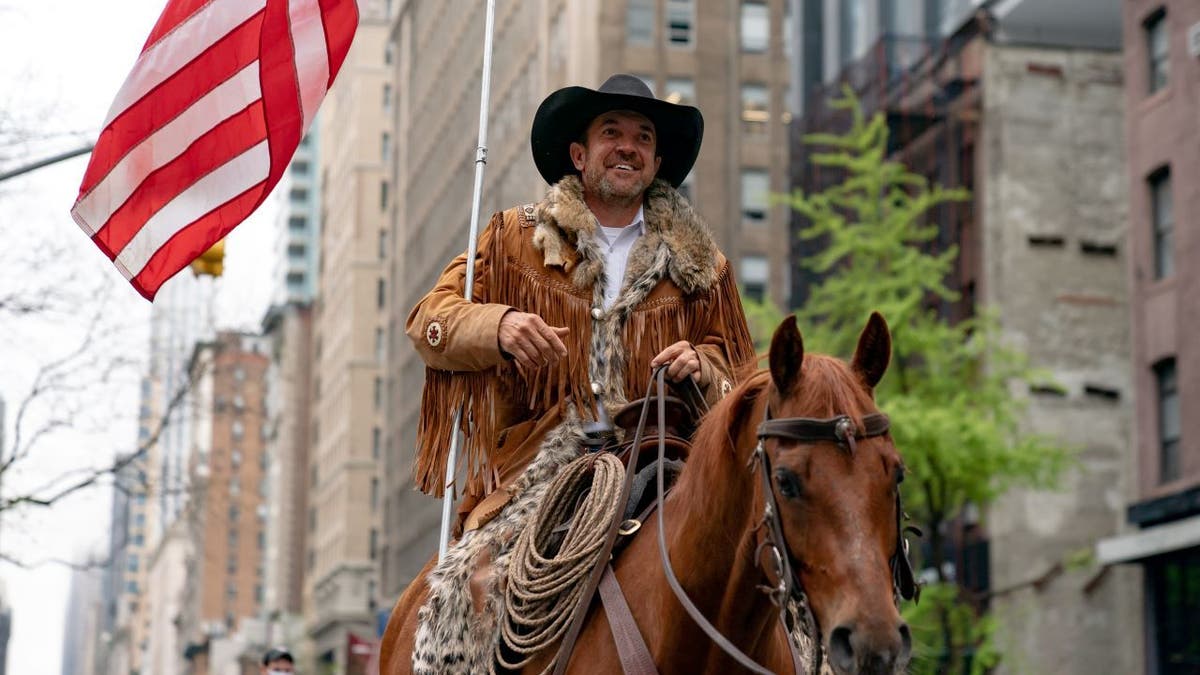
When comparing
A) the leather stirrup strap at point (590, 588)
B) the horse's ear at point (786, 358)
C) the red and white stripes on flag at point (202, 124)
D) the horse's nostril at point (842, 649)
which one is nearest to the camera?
the horse's nostril at point (842, 649)

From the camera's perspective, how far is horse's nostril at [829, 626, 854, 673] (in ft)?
16.4

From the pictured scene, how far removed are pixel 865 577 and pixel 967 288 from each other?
42662 mm

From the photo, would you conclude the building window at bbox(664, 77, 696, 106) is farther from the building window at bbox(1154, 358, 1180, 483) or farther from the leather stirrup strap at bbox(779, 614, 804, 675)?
the leather stirrup strap at bbox(779, 614, 804, 675)

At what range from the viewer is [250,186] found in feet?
31.6

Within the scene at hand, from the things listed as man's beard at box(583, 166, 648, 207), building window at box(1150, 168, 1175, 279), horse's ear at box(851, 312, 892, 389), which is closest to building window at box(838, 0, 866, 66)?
building window at box(1150, 168, 1175, 279)

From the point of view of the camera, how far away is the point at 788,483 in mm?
5340

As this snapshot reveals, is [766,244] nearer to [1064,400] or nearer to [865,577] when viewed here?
[1064,400]

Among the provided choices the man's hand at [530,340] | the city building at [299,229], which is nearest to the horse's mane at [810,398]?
the man's hand at [530,340]

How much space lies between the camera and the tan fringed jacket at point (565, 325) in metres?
7.29

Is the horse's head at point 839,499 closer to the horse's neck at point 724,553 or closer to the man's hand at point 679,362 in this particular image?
the horse's neck at point 724,553

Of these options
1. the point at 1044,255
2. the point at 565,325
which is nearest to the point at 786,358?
the point at 565,325

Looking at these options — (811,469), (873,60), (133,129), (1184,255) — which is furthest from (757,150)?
(811,469)

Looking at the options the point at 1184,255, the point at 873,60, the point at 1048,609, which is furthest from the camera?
the point at 873,60

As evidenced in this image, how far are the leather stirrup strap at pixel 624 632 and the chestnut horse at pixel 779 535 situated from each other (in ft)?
0.12
